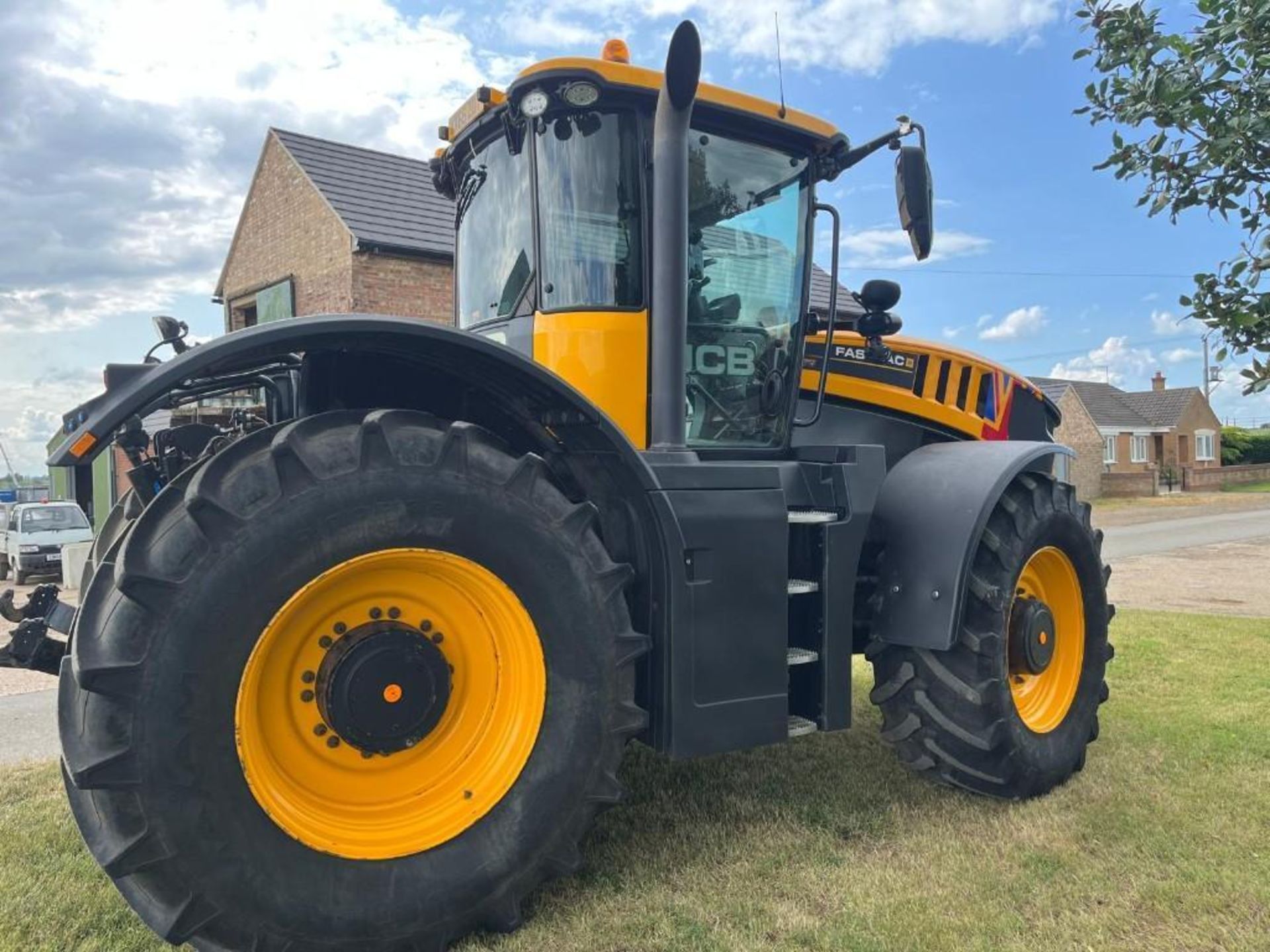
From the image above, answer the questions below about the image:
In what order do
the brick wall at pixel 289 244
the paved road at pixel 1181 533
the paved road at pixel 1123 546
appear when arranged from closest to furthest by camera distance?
the paved road at pixel 1123 546 < the paved road at pixel 1181 533 < the brick wall at pixel 289 244

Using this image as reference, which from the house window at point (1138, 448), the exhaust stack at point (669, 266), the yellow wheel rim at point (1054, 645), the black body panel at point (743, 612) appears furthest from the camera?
the house window at point (1138, 448)

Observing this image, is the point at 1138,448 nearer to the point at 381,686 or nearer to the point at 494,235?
the point at 494,235

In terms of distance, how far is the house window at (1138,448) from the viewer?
43.4 meters

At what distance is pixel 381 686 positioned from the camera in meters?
2.59

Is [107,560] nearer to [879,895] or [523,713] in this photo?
[523,713]

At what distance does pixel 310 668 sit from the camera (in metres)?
2.57

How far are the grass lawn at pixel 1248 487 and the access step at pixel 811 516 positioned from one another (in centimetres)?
3805

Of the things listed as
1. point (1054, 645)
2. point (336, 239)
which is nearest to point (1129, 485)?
point (336, 239)

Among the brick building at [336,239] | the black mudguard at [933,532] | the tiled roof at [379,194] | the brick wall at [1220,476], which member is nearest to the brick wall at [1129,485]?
the brick wall at [1220,476]

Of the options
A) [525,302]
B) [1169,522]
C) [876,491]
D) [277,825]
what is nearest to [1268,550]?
[1169,522]

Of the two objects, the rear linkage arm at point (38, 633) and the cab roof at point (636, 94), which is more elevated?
the cab roof at point (636, 94)

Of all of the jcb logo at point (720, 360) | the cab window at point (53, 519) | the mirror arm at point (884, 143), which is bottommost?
the cab window at point (53, 519)

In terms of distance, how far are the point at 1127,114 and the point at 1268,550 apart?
42.0ft

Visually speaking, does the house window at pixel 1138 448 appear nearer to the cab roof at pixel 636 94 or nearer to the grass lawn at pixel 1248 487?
the grass lawn at pixel 1248 487
